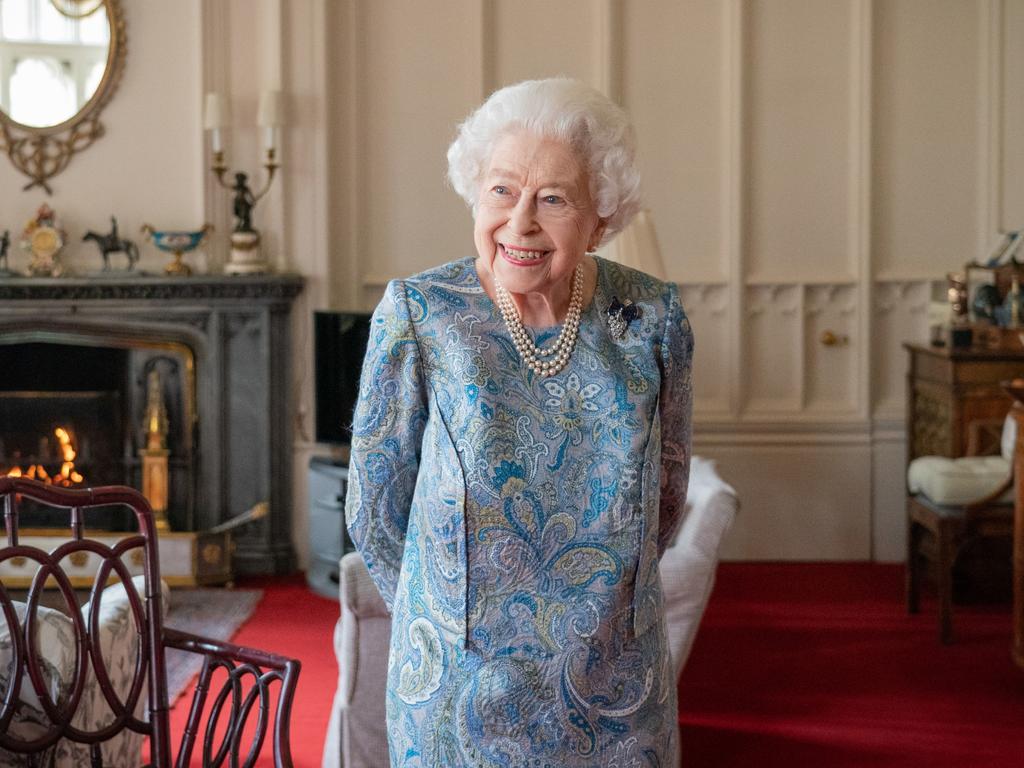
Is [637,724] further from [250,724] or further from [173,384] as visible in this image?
[173,384]

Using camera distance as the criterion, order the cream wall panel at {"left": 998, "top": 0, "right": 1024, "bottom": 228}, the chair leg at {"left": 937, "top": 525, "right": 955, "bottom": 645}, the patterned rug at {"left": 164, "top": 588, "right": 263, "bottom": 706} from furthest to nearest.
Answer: the cream wall panel at {"left": 998, "top": 0, "right": 1024, "bottom": 228} → the chair leg at {"left": 937, "top": 525, "right": 955, "bottom": 645} → the patterned rug at {"left": 164, "top": 588, "right": 263, "bottom": 706}

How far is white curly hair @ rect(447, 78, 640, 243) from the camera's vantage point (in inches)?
68.3

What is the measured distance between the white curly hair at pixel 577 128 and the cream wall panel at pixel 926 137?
4630 millimetres

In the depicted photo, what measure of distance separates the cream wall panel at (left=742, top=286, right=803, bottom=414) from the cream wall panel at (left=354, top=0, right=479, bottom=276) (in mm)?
1369

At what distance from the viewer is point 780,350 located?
20.4 feet

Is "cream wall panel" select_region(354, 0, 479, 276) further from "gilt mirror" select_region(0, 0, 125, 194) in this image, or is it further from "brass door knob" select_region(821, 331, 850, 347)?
"brass door knob" select_region(821, 331, 850, 347)

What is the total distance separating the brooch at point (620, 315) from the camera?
1.77 m

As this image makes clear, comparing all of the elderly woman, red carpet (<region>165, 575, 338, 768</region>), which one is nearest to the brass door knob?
red carpet (<region>165, 575, 338, 768</region>)

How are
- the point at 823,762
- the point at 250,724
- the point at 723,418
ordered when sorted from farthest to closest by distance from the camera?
the point at 723,418
the point at 250,724
the point at 823,762

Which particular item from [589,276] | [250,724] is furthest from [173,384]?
[589,276]

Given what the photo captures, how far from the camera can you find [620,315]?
1.78m

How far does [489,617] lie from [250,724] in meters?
2.55

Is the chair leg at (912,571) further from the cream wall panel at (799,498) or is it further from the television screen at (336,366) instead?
the television screen at (336,366)

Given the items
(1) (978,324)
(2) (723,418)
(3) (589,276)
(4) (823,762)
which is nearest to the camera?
(3) (589,276)
